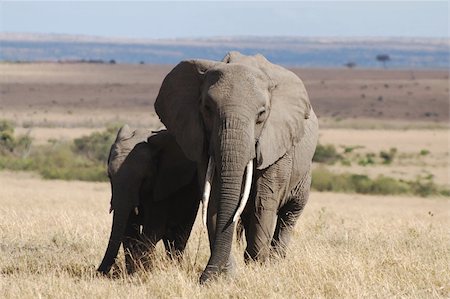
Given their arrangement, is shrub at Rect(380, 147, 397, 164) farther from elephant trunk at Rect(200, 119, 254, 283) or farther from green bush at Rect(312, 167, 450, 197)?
elephant trunk at Rect(200, 119, 254, 283)

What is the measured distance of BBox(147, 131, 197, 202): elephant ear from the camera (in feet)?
32.5

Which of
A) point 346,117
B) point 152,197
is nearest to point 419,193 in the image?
point 152,197

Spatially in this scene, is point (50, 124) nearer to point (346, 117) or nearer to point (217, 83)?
point (346, 117)

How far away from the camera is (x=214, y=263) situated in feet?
28.5

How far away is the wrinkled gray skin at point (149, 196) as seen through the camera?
9.80 meters

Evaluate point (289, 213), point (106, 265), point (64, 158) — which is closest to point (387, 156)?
point (64, 158)

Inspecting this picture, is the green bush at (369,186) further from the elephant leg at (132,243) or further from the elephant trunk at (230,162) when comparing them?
the elephant trunk at (230,162)

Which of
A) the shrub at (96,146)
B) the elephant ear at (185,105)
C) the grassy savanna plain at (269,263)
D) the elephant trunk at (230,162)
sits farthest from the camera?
the shrub at (96,146)

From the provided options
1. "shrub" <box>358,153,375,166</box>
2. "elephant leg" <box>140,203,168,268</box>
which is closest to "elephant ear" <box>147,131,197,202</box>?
"elephant leg" <box>140,203,168,268</box>

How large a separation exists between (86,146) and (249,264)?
950 inches

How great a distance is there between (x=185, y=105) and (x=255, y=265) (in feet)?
4.60

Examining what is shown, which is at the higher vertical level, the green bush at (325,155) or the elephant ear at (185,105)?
the elephant ear at (185,105)

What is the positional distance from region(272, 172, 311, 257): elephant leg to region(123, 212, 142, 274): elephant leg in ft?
4.09

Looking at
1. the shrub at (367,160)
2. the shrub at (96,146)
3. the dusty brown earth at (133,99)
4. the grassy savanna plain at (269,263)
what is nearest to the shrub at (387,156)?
the shrub at (367,160)
